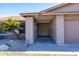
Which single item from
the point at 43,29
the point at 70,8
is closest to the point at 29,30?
the point at 70,8

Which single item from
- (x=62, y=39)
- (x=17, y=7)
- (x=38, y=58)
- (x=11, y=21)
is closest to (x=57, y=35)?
(x=62, y=39)

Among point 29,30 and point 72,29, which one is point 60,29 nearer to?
point 72,29

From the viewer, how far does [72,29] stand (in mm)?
17016

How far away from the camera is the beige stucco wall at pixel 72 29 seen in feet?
55.3

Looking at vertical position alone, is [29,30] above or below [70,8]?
below

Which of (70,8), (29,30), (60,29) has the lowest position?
(29,30)

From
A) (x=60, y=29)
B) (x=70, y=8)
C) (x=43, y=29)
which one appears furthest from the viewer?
(x=43, y=29)

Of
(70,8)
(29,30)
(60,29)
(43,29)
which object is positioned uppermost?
(70,8)

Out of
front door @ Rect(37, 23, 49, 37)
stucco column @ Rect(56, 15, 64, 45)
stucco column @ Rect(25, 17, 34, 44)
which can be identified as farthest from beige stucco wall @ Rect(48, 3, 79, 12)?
front door @ Rect(37, 23, 49, 37)

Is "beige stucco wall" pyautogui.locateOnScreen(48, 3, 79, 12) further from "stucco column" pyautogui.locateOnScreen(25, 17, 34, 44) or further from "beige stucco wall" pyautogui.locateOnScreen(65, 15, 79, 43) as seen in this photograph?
"stucco column" pyautogui.locateOnScreen(25, 17, 34, 44)

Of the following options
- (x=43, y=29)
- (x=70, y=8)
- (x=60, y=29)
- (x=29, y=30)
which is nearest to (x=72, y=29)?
(x=60, y=29)

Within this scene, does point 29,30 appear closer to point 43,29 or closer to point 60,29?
point 60,29

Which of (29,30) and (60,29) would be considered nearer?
(60,29)

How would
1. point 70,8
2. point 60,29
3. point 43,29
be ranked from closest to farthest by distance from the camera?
point 60,29 < point 70,8 < point 43,29
